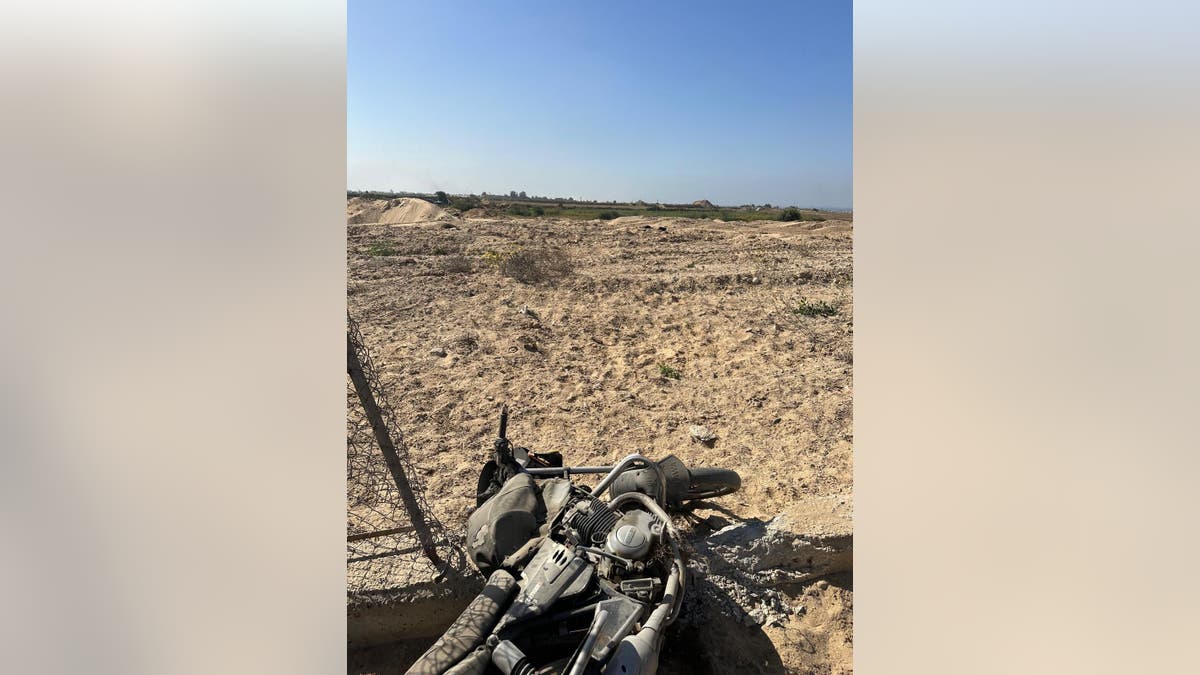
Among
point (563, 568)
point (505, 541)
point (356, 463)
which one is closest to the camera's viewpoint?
point (563, 568)

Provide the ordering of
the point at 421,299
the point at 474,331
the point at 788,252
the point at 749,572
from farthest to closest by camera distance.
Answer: the point at 788,252 → the point at 421,299 → the point at 474,331 → the point at 749,572

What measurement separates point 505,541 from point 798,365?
4885 mm

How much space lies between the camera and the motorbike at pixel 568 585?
5.92 ft

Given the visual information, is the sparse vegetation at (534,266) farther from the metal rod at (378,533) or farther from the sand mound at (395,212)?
the sand mound at (395,212)

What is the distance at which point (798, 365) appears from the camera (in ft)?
21.3

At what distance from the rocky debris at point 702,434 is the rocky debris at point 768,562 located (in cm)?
168

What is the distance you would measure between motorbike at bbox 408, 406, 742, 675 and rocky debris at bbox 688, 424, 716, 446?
7.44 feet

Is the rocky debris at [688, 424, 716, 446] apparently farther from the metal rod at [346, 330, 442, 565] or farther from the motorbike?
the metal rod at [346, 330, 442, 565]

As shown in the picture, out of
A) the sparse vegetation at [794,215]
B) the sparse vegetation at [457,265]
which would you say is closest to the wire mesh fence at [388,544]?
the sparse vegetation at [457,265]

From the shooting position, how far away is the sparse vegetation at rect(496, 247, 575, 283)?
10.2m

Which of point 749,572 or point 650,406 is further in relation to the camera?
point 650,406

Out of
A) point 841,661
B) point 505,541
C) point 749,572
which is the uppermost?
point 505,541
